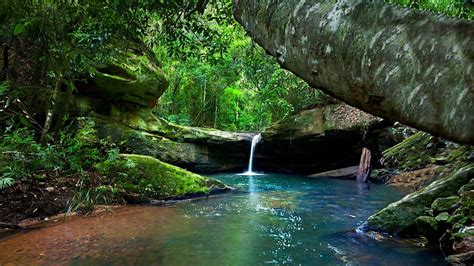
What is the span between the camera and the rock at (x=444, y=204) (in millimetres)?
5643

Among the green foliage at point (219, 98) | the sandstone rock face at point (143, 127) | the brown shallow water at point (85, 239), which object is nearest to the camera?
the brown shallow water at point (85, 239)

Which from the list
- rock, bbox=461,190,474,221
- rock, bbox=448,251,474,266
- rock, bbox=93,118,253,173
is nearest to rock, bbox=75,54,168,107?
rock, bbox=93,118,253,173

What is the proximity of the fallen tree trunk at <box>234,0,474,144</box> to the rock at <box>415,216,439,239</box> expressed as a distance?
4974 millimetres

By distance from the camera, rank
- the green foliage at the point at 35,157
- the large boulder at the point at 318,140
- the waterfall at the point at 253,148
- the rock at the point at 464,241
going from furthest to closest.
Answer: the waterfall at the point at 253,148 → the large boulder at the point at 318,140 → the green foliage at the point at 35,157 → the rock at the point at 464,241

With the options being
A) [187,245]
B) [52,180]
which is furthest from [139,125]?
[187,245]

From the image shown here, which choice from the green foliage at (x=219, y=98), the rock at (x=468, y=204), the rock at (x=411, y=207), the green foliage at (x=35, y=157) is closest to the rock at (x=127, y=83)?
the green foliage at (x=35, y=157)

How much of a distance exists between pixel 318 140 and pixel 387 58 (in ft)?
47.3

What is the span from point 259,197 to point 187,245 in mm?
4188

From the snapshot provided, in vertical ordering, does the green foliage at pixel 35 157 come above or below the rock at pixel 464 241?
above

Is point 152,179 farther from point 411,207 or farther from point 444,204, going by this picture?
point 444,204

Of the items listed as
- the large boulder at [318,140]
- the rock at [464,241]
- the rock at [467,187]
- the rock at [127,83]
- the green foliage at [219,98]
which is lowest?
the rock at [464,241]

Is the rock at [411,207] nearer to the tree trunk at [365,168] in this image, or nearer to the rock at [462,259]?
the rock at [462,259]

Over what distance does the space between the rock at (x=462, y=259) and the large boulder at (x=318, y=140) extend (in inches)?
381

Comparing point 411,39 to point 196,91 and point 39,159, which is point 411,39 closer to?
point 39,159
